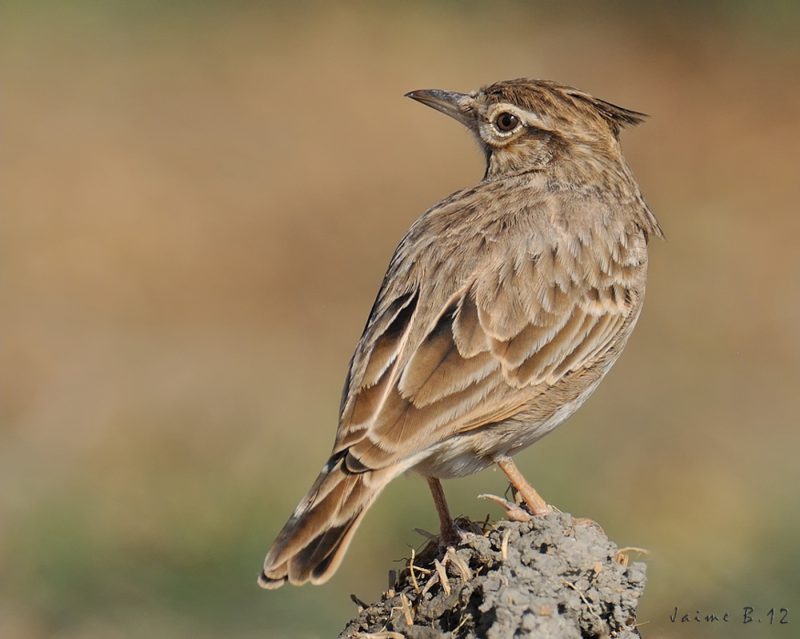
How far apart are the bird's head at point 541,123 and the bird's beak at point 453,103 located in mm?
39

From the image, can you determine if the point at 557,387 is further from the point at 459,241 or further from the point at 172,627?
the point at 172,627

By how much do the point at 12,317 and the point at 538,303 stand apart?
11.4 m

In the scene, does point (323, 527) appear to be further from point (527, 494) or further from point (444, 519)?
point (527, 494)

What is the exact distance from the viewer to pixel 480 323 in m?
7.25

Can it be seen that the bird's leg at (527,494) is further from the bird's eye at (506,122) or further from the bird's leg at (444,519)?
the bird's eye at (506,122)

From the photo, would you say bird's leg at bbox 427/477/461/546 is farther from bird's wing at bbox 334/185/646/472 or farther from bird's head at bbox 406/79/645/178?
bird's head at bbox 406/79/645/178

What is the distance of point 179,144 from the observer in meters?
21.4

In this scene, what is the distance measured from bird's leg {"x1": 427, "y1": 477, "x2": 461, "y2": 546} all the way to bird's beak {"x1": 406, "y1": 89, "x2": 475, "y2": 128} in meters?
2.28

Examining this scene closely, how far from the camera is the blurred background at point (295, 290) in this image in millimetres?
12523

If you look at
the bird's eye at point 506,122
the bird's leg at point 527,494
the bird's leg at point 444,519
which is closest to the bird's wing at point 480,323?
the bird's leg at point 527,494

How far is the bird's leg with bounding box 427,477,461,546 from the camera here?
7.13 m

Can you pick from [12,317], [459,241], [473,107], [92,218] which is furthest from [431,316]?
[92,218]

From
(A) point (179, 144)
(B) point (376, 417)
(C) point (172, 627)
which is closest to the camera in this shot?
(B) point (376, 417)

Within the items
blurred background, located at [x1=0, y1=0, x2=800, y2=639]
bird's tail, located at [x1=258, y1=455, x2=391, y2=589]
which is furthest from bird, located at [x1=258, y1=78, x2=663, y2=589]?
blurred background, located at [x1=0, y1=0, x2=800, y2=639]
